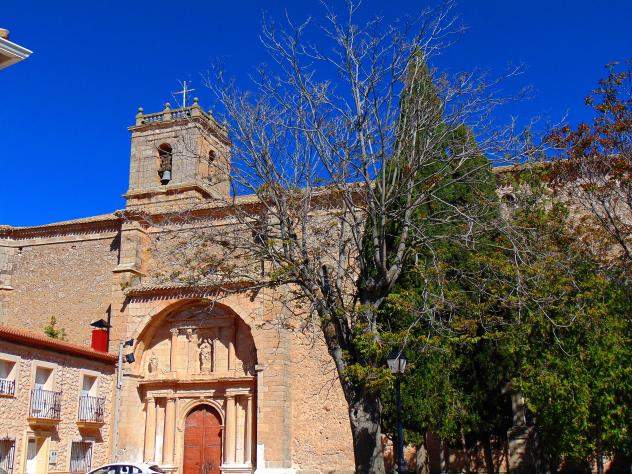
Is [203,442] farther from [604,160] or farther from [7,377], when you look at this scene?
[604,160]

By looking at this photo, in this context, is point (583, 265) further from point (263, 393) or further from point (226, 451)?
point (226, 451)

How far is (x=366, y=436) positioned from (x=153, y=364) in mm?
14684

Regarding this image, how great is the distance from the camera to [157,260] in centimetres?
2503

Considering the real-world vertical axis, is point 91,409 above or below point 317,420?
above

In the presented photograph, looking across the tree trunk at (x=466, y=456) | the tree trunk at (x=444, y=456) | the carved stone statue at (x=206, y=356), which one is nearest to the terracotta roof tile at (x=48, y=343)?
the carved stone statue at (x=206, y=356)

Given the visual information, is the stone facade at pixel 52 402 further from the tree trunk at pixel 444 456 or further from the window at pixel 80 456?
the tree trunk at pixel 444 456

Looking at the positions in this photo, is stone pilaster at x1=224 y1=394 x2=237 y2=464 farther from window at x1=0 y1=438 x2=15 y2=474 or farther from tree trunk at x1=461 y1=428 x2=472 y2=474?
tree trunk at x1=461 y1=428 x2=472 y2=474

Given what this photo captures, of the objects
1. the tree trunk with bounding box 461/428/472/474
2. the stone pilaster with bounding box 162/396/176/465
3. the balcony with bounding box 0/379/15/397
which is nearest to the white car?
the balcony with bounding box 0/379/15/397

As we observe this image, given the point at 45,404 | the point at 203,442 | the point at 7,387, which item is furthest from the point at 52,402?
the point at 203,442

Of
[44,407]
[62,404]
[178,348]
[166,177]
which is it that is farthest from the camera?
[166,177]

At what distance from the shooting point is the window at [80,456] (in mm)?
20812

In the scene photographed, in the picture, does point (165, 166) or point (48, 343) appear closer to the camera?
point (48, 343)

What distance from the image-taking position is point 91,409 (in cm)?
2180

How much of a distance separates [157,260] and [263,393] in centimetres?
645
